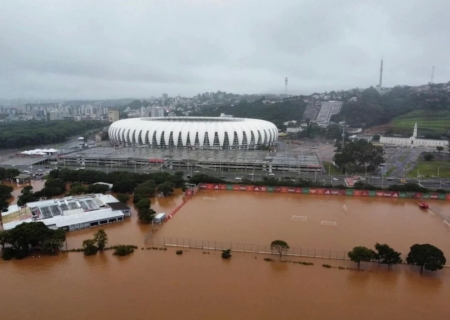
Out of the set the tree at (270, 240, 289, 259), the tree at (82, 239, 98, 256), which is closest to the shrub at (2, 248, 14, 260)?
the tree at (82, 239, 98, 256)

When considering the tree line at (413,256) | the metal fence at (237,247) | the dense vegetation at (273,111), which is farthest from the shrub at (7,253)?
the dense vegetation at (273,111)

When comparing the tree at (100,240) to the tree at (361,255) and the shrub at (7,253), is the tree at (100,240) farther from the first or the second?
the tree at (361,255)

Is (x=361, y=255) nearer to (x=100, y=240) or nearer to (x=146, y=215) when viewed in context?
(x=146, y=215)

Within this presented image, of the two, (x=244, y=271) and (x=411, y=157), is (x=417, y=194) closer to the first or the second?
(x=244, y=271)

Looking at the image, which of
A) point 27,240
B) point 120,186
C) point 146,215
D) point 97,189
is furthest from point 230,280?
point 97,189

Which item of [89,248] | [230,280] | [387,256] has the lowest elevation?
[230,280]

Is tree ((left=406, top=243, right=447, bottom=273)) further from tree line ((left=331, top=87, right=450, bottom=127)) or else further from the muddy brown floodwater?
tree line ((left=331, top=87, right=450, bottom=127))
